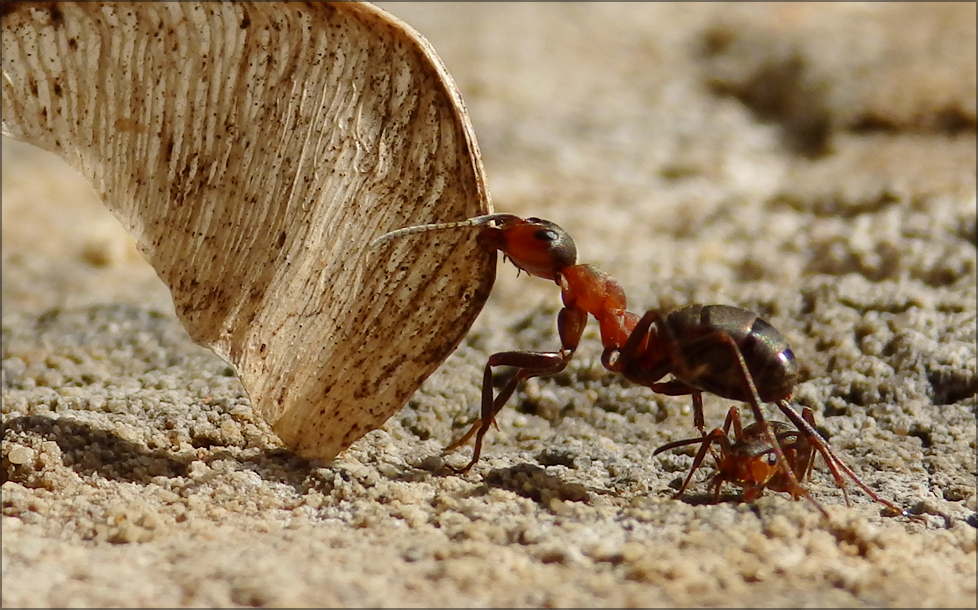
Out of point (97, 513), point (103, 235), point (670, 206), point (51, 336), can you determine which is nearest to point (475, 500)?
point (97, 513)

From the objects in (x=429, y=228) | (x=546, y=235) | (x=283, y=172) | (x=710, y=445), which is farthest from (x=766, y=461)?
(x=283, y=172)

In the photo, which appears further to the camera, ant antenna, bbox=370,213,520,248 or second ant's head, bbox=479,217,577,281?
second ant's head, bbox=479,217,577,281

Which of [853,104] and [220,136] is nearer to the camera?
[220,136]

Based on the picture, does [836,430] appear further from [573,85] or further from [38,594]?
[573,85]

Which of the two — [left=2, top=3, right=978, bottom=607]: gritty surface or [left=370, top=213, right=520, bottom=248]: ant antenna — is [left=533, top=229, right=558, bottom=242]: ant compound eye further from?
[left=2, top=3, right=978, bottom=607]: gritty surface

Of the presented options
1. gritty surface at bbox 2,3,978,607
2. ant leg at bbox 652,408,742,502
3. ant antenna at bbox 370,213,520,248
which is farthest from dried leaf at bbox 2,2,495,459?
ant leg at bbox 652,408,742,502

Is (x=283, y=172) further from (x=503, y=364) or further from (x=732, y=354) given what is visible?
(x=732, y=354)

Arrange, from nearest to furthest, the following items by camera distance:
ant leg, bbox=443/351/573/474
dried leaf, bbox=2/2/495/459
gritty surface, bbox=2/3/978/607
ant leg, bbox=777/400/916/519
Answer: gritty surface, bbox=2/3/978/607 → dried leaf, bbox=2/2/495/459 → ant leg, bbox=777/400/916/519 → ant leg, bbox=443/351/573/474
